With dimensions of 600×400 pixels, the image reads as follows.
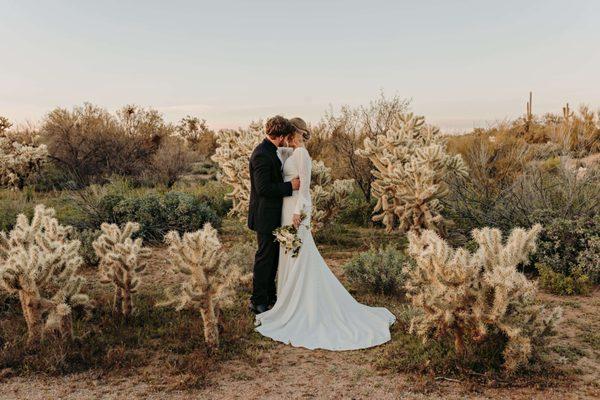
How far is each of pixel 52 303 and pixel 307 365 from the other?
7.34 ft

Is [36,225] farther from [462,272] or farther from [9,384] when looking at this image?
[462,272]

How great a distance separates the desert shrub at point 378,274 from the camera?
622 cm

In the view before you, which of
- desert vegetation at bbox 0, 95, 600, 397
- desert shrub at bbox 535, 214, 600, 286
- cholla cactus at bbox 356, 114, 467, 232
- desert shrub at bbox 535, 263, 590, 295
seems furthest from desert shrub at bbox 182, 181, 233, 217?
desert shrub at bbox 535, 263, 590, 295

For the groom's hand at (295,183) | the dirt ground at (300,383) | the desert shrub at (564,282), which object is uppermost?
the groom's hand at (295,183)

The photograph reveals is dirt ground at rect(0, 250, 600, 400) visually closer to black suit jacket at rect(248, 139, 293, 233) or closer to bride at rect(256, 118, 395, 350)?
bride at rect(256, 118, 395, 350)

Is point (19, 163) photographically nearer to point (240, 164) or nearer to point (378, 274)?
point (240, 164)

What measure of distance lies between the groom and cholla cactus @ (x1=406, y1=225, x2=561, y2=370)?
1.76m

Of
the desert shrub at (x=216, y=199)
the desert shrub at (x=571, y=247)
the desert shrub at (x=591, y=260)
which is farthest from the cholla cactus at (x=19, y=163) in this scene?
the desert shrub at (x=591, y=260)

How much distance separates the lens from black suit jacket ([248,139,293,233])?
5.25 m

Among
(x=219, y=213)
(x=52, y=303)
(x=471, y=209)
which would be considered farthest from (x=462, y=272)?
(x=219, y=213)

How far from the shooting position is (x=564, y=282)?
6.26 metres

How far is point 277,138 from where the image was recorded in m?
5.38

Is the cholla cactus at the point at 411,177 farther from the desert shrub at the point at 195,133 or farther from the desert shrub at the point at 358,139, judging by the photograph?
the desert shrub at the point at 195,133

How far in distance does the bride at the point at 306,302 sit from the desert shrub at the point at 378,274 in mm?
825
